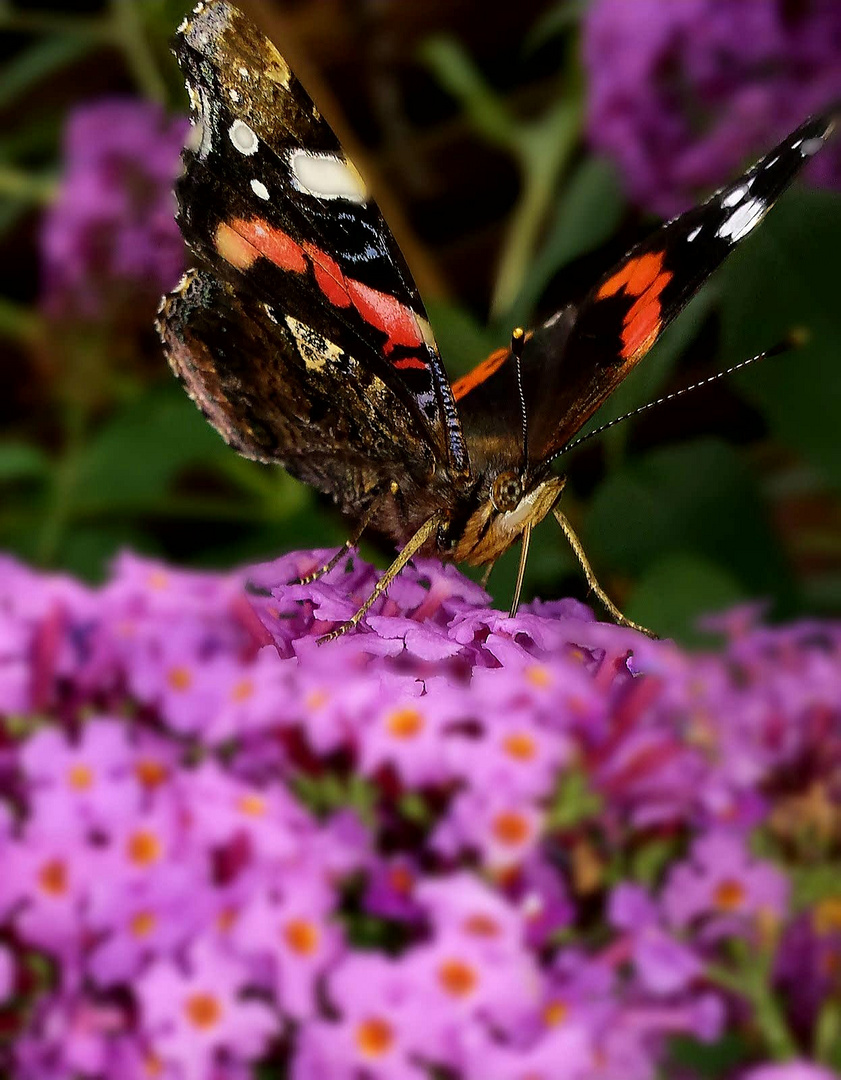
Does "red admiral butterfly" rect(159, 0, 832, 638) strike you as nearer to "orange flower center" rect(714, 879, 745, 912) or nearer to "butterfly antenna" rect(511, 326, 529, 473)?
"butterfly antenna" rect(511, 326, 529, 473)

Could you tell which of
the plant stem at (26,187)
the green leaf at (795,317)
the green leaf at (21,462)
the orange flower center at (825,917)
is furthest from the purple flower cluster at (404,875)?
the plant stem at (26,187)

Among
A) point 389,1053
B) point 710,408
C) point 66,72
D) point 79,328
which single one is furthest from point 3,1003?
point 66,72

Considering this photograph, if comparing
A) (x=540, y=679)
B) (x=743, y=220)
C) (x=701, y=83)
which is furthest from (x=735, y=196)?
(x=701, y=83)

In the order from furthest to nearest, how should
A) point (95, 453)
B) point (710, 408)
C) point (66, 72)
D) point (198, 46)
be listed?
point (66, 72), point (95, 453), point (710, 408), point (198, 46)

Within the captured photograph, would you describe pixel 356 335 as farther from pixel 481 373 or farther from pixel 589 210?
pixel 589 210

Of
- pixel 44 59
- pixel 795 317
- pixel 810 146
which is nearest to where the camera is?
pixel 810 146

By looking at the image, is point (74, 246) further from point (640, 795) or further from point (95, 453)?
point (640, 795)
